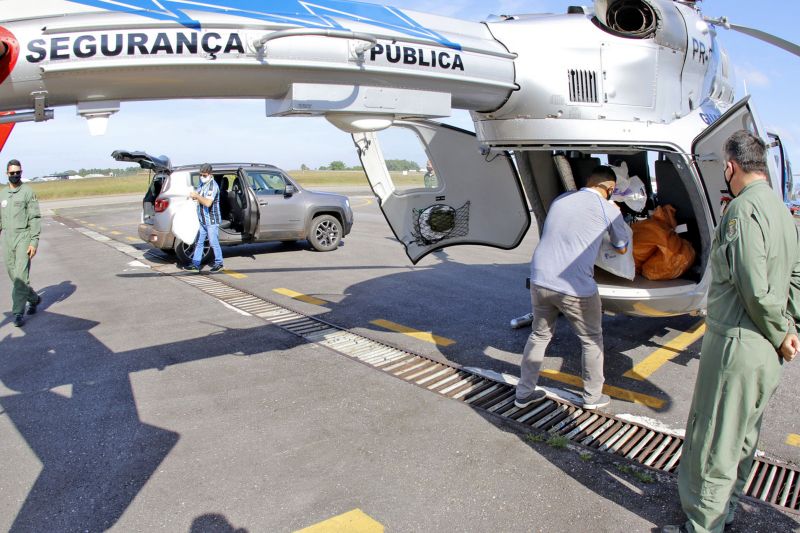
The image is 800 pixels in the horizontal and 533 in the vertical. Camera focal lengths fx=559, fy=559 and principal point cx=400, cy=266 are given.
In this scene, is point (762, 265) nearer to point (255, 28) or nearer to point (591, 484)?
point (591, 484)

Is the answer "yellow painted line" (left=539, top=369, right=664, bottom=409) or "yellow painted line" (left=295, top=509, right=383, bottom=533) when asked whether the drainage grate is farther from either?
"yellow painted line" (left=295, top=509, right=383, bottom=533)

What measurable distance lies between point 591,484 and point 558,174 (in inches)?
132

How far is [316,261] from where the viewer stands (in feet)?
34.0

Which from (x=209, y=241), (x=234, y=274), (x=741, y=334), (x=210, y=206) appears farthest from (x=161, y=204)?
(x=741, y=334)

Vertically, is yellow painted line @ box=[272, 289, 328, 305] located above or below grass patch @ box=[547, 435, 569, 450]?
below

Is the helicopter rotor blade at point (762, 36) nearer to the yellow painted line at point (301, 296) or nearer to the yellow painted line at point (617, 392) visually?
the yellow painted line at point (617, 392)

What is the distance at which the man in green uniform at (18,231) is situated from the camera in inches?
257

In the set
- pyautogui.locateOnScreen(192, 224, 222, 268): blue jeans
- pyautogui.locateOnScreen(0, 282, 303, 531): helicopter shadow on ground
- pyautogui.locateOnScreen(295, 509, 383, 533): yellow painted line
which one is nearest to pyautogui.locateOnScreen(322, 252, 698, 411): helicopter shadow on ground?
pyautogui.locateOnScreen(0, 282, 303, 531): helicopter shadow on ground

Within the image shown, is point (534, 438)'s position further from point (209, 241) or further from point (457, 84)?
point (209, 241)

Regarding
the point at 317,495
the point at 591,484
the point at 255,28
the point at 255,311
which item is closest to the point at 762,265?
the point at 591,484

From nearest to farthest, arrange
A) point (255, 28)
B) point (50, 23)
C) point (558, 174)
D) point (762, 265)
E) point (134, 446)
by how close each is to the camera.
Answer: point (762, 265), point (50, 23), point (255, 28), point (134, 446), point (558, 174)

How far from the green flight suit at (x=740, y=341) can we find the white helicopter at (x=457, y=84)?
172cm

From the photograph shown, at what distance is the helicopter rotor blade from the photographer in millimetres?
4801

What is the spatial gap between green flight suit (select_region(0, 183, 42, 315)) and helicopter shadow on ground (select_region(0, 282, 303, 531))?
395mm
